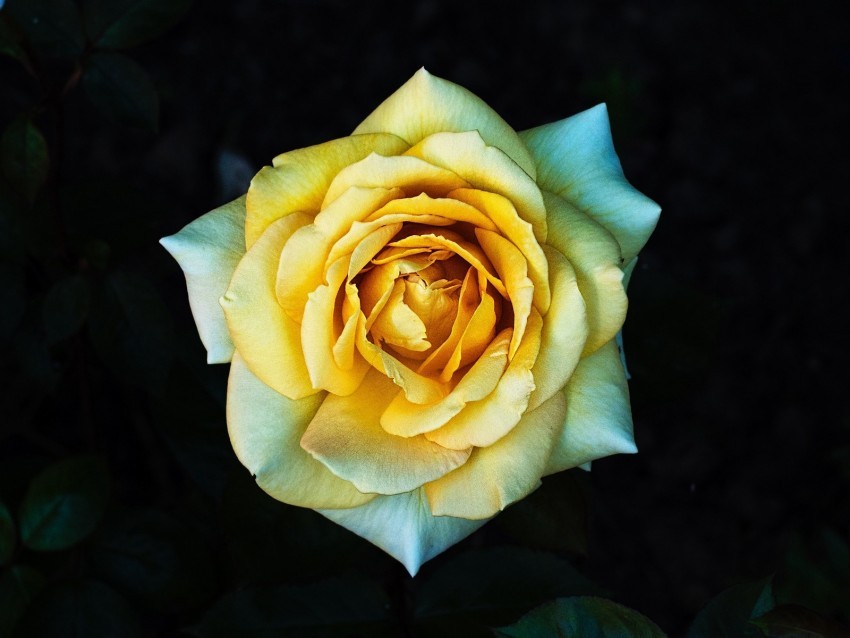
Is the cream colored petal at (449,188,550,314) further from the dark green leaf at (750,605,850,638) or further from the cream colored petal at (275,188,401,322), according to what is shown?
the dark green leaf at (750,605,850,638)

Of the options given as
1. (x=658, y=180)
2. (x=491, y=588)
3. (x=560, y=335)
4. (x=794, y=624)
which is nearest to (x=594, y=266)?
(x=560, y=335)

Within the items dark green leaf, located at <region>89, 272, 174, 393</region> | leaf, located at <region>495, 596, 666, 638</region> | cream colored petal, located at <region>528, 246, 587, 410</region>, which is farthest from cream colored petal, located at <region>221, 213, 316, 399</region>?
dark green leaf, located at <region>89, 272, 174, 393</region>

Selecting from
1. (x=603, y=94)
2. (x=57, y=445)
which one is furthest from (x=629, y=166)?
(x=57, y=445)

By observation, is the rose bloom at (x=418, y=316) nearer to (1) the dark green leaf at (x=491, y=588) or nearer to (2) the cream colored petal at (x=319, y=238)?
(2) the cream colored petal at (x=319, y=238)

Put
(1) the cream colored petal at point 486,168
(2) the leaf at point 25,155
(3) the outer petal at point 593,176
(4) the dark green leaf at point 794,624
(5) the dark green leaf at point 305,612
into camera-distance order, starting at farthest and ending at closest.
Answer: (5) the dark green leaf at point 305,612
(2) the leaf at point 25,155
(3) the outer petal at point 593,176
(1) the cream colored petal at point 486,168
(4) the dark green leaf at point 794,624

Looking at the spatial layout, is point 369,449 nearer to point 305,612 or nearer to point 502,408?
point 502,408

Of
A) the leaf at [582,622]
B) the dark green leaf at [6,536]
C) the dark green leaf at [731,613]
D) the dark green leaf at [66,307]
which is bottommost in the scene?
the dark green leaf at [6,536]

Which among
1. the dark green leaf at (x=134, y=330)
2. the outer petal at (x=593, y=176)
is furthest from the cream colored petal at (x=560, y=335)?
the dark green leaf at (x=134, y=330)
